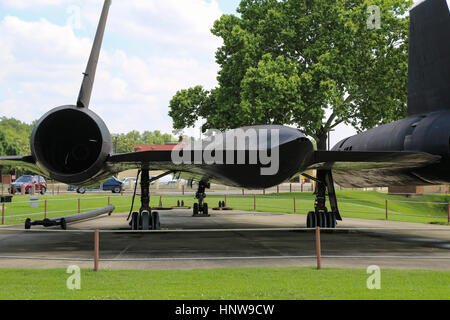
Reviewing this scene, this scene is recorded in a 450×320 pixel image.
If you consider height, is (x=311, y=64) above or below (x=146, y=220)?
above

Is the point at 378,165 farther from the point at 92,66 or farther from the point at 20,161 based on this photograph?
the point at 20,161

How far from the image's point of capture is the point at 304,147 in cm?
757

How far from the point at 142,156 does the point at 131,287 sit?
12.5 ft

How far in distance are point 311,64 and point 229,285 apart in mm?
24492

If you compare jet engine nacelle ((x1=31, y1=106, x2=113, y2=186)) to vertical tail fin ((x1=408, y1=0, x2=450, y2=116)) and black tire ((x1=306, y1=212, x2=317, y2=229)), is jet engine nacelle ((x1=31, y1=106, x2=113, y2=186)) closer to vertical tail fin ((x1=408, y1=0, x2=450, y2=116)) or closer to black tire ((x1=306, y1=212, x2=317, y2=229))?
black tire ((x1=306, y1=212, x2=317, y2=229))

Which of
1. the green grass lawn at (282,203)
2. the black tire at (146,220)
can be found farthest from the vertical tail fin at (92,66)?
the green grass lawn at (282,203)

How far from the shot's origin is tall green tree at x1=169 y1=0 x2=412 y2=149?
25.4 metres

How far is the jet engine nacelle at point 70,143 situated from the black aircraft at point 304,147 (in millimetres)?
20

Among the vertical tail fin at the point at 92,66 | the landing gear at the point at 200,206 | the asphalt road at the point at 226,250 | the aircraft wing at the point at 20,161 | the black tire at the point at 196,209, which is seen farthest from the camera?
the black tire at the point at 196,209

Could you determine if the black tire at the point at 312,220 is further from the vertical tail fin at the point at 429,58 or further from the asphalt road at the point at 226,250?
the vertical tail fin at the point at 429,58

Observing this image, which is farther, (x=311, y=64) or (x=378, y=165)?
(x=311, y=64)

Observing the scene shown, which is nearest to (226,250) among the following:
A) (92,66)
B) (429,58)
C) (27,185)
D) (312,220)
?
(312,220)

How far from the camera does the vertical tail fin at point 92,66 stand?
8.77m
